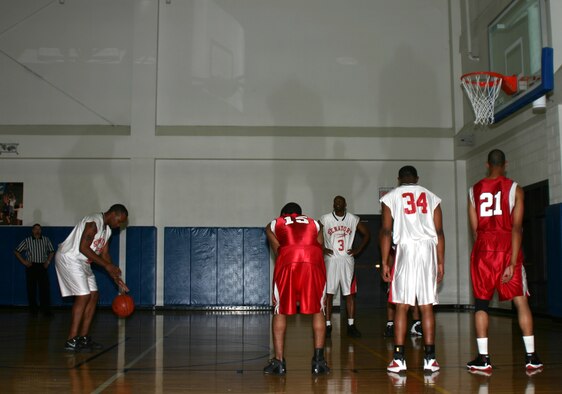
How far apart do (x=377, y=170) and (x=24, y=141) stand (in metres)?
9.17

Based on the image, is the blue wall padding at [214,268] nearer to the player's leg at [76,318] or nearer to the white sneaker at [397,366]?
the player's leg at [76,318]

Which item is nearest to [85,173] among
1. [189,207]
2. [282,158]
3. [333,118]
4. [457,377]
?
[189,207]

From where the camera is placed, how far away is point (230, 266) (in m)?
17.1

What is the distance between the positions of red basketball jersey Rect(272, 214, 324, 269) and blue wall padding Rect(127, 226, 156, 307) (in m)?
11.0

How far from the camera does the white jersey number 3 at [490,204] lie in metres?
6.33

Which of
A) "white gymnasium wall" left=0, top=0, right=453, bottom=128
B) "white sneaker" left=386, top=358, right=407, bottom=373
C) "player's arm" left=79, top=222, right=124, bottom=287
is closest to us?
"white sneaker" left=386, top=358, right=407, bottom=373

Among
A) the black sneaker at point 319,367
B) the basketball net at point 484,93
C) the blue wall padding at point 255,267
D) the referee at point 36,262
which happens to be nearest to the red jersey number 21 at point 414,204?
the black sneaker at point 319,367

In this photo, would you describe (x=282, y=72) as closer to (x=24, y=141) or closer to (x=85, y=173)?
(x=85, y=173)

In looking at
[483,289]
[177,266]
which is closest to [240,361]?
[483,289]

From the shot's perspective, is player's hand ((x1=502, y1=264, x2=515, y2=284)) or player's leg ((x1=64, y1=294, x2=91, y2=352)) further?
player's leg ((x1=64, y1=294, x2=91, y2=352))

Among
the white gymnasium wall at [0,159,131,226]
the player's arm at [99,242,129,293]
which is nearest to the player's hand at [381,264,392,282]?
the player's arm at [99,242,129,293]

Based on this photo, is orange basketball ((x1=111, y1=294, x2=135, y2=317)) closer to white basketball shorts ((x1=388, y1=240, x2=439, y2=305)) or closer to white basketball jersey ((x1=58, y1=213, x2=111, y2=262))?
white basketball jersey ((x1=58, y1=213, x2=111, y2=262))

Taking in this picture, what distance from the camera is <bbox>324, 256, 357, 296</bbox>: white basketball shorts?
32.4ft

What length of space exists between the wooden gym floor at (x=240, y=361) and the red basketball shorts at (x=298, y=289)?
0.63 metres
